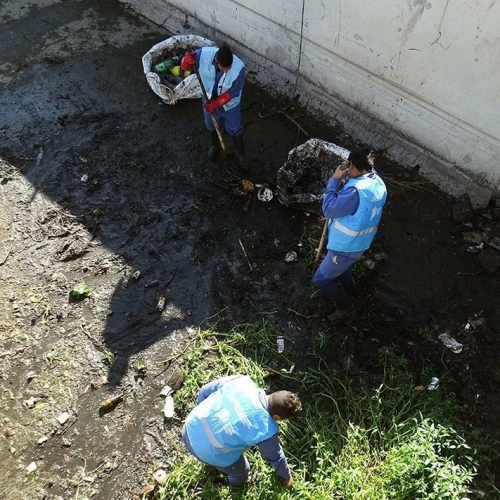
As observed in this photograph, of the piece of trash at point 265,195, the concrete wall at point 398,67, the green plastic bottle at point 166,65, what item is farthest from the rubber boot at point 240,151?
the green plastic bottle at point 166,65

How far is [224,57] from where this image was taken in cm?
472

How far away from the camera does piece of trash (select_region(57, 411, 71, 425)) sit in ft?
12.9

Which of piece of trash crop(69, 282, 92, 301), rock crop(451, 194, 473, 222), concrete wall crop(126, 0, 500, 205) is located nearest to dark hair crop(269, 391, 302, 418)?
piece of trash crop(69, 282, 92, 301)

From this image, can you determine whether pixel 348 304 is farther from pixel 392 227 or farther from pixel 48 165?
pixel 48 165

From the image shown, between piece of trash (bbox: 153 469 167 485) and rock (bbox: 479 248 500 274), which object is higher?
rock (bbox: 479 248 500 274)

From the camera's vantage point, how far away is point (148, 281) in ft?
15.8

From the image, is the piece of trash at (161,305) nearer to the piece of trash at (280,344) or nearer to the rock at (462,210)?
the piece of trash at (280,344)

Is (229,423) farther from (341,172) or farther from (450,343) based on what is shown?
(450,343)

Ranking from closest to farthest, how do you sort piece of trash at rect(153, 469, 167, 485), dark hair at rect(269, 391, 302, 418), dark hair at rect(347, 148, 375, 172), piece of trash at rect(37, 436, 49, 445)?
dark hair at rect(269, 391, 302, 418) → dark hair at rect(347, 148, 375, 172) → piece of trash at rect(153, 469, 167, 485) → piece of trash at rect(37, 436, 49, 445)

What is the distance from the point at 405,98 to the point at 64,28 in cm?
579

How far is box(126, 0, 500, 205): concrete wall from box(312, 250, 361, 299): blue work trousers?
1.97 meters

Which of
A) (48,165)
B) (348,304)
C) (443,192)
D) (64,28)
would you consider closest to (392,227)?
(443,192)

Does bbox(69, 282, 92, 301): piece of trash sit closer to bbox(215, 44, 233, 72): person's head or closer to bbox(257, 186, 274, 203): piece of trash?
bbox(257, 186, 274, 203): piece of trash

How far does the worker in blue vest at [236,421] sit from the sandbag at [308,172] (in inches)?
99.5
